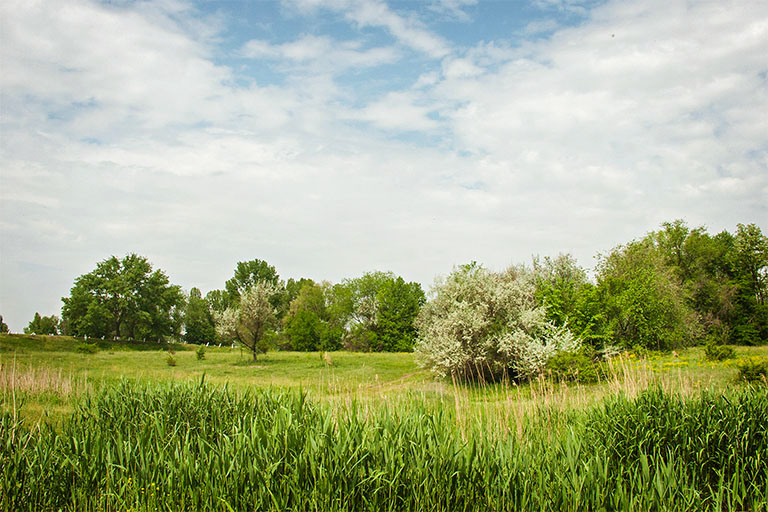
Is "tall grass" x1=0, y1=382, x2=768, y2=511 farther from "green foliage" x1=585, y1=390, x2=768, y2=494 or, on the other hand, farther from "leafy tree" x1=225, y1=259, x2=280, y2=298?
"leafy tree" x1=225, y1=259, x2=280, y2=298

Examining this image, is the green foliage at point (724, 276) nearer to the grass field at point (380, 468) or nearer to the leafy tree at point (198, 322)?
the grass field at point (380, 468)

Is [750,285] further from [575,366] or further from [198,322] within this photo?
[198,322]

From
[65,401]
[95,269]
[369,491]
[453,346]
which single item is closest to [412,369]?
[453,346]

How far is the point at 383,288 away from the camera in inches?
2479

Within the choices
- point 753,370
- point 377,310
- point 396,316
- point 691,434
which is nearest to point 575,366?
point 753,370

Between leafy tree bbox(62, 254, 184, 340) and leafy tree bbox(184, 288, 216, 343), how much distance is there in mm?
13029

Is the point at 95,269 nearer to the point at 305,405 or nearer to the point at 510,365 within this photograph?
the point at 510,365

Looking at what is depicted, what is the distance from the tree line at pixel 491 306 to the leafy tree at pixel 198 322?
0.29 metres

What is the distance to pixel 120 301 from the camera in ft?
188

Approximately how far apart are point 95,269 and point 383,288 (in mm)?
36677

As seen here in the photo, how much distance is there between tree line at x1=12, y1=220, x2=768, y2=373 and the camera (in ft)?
70.6

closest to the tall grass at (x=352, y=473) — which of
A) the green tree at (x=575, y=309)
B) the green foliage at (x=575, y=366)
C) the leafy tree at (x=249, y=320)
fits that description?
the green foliage at (x=575, y=366)

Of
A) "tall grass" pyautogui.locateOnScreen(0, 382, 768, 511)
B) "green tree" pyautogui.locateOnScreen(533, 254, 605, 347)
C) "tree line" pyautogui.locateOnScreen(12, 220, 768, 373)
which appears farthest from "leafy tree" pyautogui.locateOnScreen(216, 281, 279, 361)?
"tall grass" pyautogui.locateOnScreen(0, 382, 768, 511)

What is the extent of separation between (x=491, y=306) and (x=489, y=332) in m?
1.21
